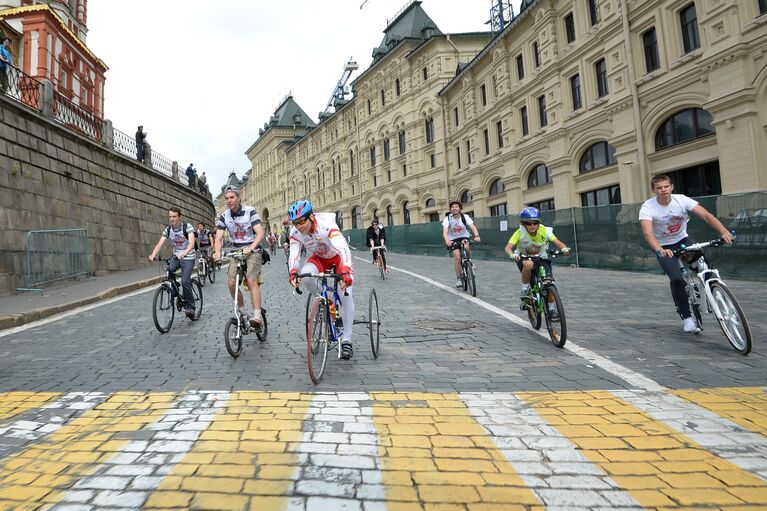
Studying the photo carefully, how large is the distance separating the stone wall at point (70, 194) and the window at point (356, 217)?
97.9ft

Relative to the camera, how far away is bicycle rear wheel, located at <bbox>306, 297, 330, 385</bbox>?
4.24 meters

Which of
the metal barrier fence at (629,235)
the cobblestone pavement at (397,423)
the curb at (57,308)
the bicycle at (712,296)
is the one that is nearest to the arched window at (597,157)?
the metal barrier fence at (629,235)

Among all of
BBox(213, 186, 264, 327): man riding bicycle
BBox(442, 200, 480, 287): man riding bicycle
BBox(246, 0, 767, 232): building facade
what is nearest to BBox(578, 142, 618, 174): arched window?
BBox(246, 0, 767, 232): building facade

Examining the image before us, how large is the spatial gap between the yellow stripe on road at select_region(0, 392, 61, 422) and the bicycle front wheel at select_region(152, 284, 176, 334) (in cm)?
267

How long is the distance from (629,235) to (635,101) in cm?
824

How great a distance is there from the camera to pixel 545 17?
80.0ft

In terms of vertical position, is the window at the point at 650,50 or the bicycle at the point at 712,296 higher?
the window at the point at 650,50

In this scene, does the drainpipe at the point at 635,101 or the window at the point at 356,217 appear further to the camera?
the window at the point at 356,217

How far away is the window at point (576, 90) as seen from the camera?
22.9 metres

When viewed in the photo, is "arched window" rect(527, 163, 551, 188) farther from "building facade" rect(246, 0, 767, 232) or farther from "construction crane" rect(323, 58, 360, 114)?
"construction crane" rect(323, 58, 360, 114)

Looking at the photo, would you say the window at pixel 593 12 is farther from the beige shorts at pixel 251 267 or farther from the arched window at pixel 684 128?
the beige shorts at pixel 251 267

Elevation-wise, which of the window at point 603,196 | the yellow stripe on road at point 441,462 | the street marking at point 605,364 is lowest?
the street marking at point 605,364

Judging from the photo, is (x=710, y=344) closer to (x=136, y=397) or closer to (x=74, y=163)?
(x=136, y=397)

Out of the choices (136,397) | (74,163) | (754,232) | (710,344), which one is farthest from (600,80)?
(136,397)
